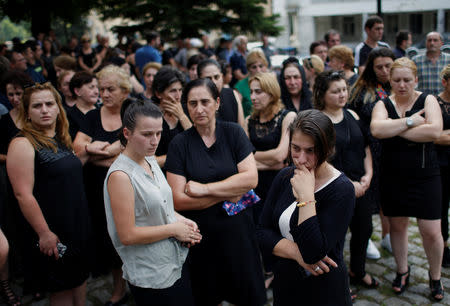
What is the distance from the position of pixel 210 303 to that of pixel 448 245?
3253mm

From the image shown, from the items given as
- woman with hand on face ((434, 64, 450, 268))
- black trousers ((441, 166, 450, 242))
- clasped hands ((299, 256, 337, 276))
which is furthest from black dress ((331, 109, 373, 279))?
clasped hands ((299, 256, 337, 276))

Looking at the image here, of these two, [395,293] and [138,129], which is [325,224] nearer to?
[138,129]

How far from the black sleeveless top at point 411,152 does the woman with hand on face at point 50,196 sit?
300 centimetres

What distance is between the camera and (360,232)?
4.02 metres

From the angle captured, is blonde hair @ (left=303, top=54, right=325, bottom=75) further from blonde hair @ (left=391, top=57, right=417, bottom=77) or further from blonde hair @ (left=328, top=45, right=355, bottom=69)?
blonde hair @ (left=391, top=57, right=417, bottom=77)

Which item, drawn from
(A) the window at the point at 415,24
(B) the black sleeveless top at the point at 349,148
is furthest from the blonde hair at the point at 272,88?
(A) the window at the point at 415,24

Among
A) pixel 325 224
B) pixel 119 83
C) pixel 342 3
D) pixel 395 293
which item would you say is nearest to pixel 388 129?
pixel 395 293

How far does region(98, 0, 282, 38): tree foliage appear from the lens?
15.6 metres

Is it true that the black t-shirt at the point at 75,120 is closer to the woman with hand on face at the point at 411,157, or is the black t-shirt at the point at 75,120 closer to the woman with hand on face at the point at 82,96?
the woman with hand on face at the point at 82,96

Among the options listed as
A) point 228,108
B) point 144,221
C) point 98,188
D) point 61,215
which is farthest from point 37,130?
point 228,108

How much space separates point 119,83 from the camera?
3932 mm

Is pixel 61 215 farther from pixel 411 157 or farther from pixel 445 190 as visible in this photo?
pixel 445 190

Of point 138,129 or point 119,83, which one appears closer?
point 138,129

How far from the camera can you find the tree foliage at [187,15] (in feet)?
51.0
